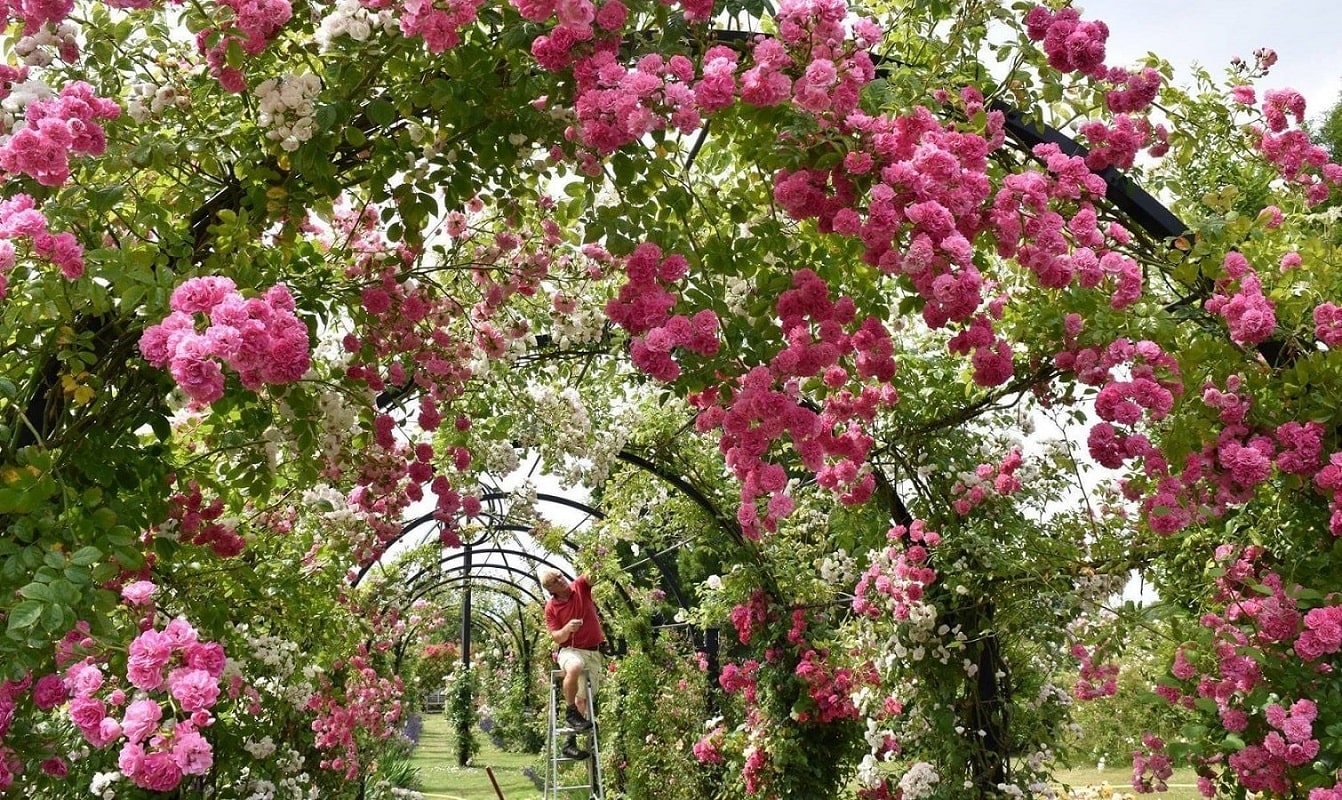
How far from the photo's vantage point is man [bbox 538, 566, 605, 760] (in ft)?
23.1

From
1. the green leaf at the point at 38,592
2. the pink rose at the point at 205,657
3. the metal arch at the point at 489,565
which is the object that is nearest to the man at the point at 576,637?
the metal arch at the point at 489,565

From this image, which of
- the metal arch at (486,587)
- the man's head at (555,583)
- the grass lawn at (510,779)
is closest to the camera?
the man's head at (555,583)

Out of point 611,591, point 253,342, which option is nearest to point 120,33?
point 253,342

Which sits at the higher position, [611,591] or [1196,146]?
[1196,146]

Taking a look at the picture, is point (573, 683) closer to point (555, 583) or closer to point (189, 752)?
point (555, 583)

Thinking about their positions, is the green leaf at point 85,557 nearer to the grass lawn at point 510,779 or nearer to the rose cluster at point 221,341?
the rose cluster at point 221,341

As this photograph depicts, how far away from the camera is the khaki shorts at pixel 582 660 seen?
707cm

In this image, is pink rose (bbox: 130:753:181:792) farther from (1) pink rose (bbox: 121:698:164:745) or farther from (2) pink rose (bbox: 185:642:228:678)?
(2) pink rose (bbox: 185:642:228:678)

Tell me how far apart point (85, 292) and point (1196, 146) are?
115 inches

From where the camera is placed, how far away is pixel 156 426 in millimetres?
2105

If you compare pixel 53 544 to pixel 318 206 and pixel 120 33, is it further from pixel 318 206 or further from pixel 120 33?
pixel 120 33

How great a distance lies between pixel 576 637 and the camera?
7.14 meters

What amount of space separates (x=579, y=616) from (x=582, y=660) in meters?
0.31

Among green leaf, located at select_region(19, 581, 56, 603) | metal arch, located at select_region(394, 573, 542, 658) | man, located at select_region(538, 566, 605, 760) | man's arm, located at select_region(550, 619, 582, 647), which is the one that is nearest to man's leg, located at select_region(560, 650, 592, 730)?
man, located at select_region(538, 566, 605, 760)
